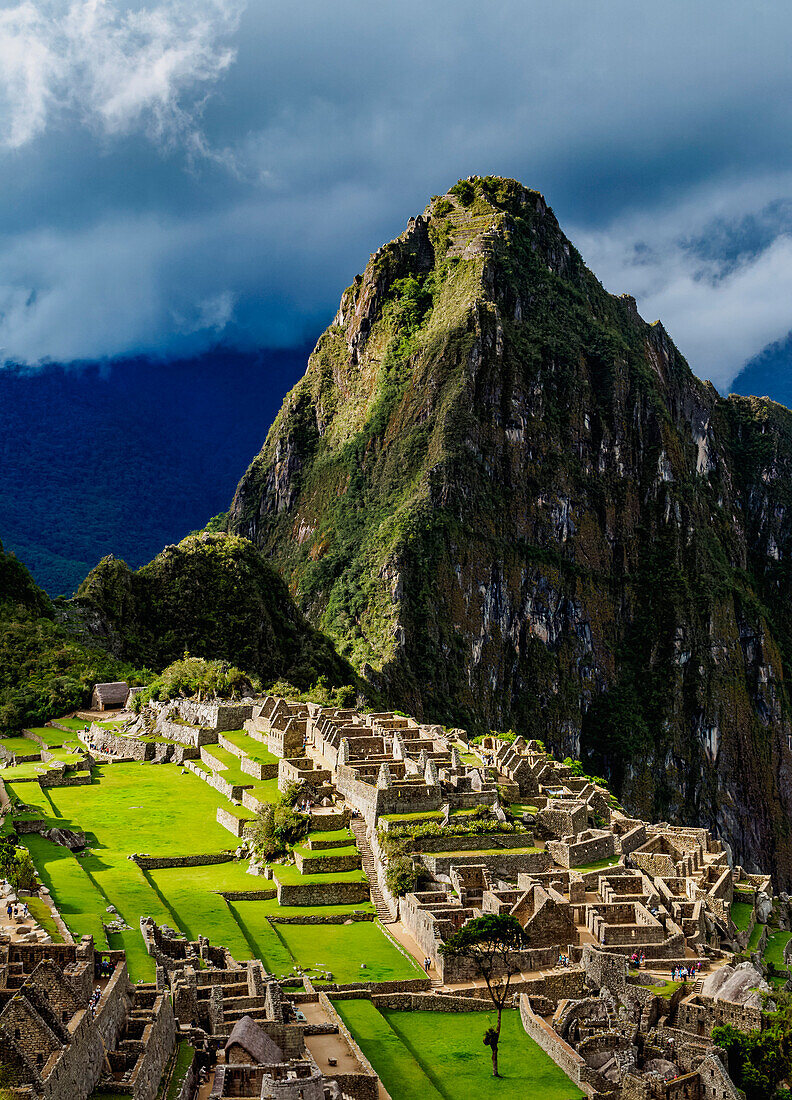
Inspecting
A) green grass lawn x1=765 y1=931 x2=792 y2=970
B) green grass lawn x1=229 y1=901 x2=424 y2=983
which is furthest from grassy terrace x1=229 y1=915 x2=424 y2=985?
green grass lawn x1=765 y1=931 x2=792 y2=970

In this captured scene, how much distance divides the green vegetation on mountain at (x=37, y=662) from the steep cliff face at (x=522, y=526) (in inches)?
1520

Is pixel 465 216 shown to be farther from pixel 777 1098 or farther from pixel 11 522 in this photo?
pixel 777 1098

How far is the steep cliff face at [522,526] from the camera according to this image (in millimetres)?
128250

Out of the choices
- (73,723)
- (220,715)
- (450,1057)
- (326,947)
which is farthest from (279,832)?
(73,723)

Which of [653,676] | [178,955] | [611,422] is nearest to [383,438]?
[611,422]

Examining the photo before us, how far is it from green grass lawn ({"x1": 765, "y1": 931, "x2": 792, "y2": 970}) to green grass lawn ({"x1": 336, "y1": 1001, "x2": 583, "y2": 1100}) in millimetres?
9246

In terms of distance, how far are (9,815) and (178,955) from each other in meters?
11.0

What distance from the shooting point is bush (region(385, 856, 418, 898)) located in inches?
1228

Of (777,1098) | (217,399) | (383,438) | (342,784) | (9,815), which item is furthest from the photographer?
(217,399)

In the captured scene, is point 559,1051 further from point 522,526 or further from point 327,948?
point 522,526

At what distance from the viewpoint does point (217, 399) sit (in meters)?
178

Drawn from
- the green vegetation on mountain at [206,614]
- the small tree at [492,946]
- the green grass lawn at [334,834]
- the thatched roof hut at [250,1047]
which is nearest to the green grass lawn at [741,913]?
the small tree at [492,946]

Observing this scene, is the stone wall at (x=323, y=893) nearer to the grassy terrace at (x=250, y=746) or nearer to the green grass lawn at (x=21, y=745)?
the grassy terrace at (x=250, y=746)

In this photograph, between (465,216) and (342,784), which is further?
(465,216)
